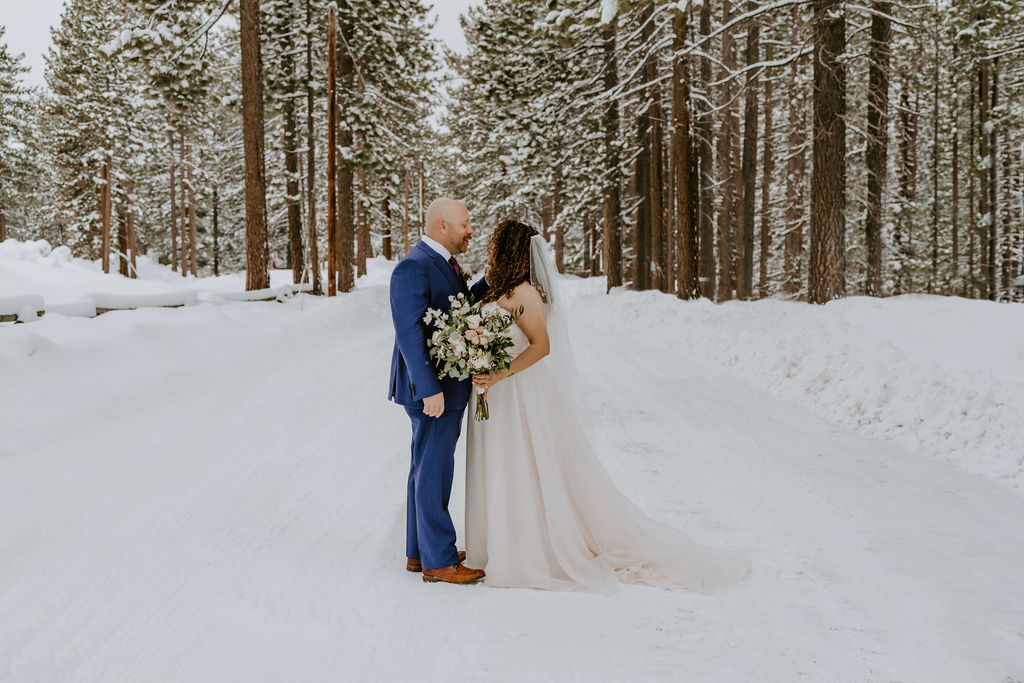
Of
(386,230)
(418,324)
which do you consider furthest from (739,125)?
(386,230)

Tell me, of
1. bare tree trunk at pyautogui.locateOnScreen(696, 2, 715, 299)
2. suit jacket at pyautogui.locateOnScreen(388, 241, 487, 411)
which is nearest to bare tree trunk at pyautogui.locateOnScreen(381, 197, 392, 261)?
bare tree trunk at pyautogui.locateOnScreen(696, 2, 715, 299)

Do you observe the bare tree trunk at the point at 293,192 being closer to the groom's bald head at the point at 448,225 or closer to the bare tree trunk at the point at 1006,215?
the groom's bald head at the point at 448,225

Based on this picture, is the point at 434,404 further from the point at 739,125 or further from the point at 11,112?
the point at 11,112

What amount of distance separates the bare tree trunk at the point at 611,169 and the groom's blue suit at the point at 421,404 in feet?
62.8

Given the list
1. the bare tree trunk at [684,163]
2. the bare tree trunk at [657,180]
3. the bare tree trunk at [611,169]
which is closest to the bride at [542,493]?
the bare tree trunk at [684,163]

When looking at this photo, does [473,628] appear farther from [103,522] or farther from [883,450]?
[883,450]

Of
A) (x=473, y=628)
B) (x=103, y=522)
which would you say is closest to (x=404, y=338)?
(x=473, y=628)

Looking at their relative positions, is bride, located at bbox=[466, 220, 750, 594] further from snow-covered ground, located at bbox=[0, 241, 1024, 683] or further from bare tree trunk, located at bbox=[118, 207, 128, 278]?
bare tree trunk, located at bbox=[118, 207, 128, 278]

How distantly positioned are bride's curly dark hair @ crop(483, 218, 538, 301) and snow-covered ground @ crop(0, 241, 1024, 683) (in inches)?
73.4

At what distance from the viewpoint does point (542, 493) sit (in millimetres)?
4133

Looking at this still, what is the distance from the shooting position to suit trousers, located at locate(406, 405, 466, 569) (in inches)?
159

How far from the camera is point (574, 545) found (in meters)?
4.09

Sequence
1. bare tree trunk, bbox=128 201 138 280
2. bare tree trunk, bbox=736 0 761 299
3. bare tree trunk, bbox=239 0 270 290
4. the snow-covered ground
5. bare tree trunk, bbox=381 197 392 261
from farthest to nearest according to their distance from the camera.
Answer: bare tree trunk, bbox=381 197 392 261 → bare tree trunk, bbox=128 201 138 280 → bare tree trunk, bbox=736 0 761 299 → bare tree trunk, bbox=239 0 270 290 → the snow-covered ground

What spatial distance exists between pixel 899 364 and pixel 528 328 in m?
6.36
